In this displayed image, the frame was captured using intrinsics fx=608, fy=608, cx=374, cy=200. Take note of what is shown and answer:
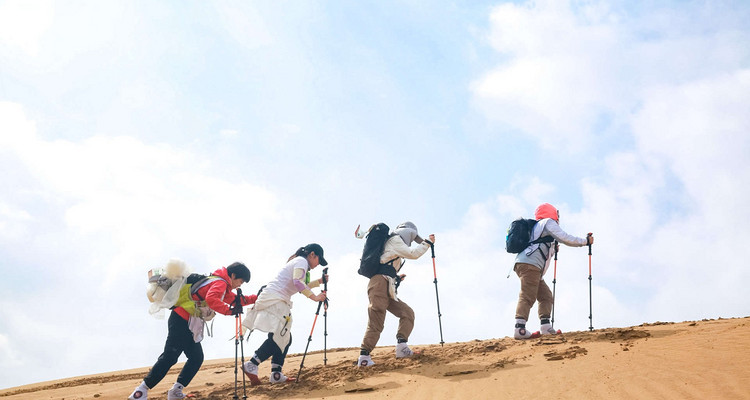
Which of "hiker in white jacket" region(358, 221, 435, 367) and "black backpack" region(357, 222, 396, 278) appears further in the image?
"black backpack" region(357, 222, 396, 278)

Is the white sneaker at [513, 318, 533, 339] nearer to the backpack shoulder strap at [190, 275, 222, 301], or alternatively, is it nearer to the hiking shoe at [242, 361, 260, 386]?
the hiking shoe at [242, 361, 260, 386]

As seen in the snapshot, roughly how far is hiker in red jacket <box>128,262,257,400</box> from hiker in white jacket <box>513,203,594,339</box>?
4.52 meters

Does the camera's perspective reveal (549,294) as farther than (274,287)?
Yes

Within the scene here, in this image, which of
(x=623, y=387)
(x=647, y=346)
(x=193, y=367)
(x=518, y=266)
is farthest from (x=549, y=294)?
(x=193, y=367)

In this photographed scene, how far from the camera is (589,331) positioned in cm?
1038

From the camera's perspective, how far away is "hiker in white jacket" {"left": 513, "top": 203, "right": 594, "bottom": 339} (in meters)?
10.1

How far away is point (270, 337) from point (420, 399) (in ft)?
8.70

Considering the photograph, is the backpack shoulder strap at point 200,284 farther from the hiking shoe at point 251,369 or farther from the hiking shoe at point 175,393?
the hiking shoe at point 175,393

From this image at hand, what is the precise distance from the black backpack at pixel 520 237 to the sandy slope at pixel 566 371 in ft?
5.15

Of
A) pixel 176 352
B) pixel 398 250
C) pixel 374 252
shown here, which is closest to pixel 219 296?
pixel 176 352

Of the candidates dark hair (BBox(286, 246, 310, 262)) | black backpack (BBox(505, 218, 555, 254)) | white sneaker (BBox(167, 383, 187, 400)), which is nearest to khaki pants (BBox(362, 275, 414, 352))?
dark hair (BBox(286, 246, 310, 262))

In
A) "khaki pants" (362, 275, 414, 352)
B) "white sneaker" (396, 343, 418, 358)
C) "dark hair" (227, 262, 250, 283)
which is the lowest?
"white sneaker" (396, 343, 418, 358)

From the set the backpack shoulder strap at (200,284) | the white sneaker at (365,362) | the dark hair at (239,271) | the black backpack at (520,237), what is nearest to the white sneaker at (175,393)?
the backpack shoulder strap at (200,284)

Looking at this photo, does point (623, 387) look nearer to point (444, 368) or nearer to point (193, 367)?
point (444, 368)
